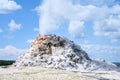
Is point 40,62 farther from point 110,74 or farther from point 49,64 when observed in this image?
point 110,74

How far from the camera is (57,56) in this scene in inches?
1537

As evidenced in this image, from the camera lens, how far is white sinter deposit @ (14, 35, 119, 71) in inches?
1496

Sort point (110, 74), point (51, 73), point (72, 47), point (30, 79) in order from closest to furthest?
point (30, 79), point (51, 73), point (110, 74), point (72, 47)

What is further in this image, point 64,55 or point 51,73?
point 64,55

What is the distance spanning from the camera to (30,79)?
26.1 meters

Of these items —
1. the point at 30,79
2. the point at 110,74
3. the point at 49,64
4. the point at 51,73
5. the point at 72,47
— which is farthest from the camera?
the point at 72,47

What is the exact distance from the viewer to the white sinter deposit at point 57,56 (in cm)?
3800

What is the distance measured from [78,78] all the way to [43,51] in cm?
1351

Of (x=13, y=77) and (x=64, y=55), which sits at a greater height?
(x=64, y=55)

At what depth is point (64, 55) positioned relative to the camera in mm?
38875

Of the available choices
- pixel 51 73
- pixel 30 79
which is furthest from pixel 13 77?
pixel 51 73

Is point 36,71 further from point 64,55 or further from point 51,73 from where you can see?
point 64,55

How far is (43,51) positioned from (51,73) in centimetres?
1160

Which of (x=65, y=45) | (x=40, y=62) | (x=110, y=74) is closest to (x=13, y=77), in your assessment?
(x=110, y=74)
